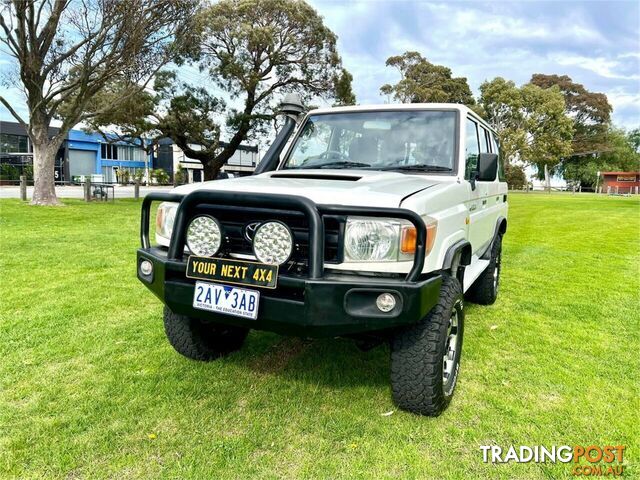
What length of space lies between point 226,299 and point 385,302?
0.80m

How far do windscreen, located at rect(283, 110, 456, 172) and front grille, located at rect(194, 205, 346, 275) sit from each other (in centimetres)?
120

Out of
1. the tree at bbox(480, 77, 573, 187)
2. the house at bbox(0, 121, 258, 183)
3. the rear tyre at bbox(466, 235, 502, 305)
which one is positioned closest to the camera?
the rear tyre at bbox(466, 235, 502, 305)

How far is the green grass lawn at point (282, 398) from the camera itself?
2.23 metres

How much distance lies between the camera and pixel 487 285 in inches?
190

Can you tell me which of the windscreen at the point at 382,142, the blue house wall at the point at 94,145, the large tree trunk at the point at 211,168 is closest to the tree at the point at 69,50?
the large tree trunk at the point at 211,168

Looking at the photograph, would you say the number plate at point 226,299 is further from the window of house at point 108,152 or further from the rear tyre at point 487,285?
the window of house at point 108,152

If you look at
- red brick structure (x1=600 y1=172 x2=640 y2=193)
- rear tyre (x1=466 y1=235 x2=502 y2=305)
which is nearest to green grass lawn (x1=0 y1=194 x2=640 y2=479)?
rear tyre (x1=466 y1=235 x2=502 y2=305)

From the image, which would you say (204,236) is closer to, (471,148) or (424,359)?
(424,359)

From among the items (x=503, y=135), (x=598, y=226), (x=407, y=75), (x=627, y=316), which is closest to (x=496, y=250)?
(x=627, y=316)

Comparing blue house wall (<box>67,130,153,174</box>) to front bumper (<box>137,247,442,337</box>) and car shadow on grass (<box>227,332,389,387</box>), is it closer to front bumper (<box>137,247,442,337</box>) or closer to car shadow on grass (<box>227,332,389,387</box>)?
car shadow on grass (<box>227,332,389,387</box>)

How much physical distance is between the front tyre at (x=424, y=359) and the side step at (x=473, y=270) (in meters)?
0.84

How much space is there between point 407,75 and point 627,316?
115 feet

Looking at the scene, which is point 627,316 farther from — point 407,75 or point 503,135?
point 407,75

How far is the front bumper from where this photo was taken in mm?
2137
